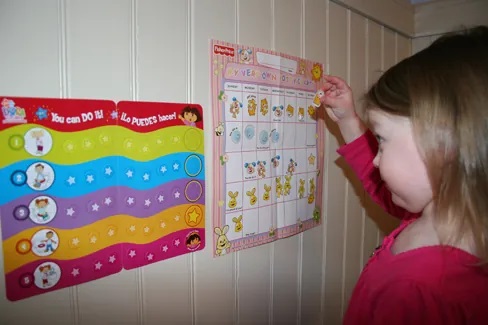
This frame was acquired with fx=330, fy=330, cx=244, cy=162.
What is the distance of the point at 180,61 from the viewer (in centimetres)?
68

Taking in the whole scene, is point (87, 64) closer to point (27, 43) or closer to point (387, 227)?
point (27, 43)

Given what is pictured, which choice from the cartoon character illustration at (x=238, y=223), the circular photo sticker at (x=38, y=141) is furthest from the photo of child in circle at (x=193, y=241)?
the circular photo sticker at (x=38, y=141)

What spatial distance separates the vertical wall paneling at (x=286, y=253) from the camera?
884 mm

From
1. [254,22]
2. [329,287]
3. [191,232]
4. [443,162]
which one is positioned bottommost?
[329,287]

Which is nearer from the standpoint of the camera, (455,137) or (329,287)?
(455,137)

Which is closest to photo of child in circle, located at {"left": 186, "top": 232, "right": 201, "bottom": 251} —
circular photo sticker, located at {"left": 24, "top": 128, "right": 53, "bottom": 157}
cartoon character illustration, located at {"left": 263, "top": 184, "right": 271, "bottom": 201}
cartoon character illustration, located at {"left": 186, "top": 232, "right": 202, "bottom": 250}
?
cartoon character illustration, located at {"left": 186, "top": 232, "right": 202, "bottom": 250}

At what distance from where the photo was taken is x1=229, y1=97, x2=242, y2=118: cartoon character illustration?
0.76 metres

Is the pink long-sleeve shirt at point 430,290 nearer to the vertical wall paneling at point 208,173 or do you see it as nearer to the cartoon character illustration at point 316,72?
the vertical wall paneling at point 208,173

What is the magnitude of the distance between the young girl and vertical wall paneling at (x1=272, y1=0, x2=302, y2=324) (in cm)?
34

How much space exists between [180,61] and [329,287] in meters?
0.87

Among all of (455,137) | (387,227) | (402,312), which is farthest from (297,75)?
(387,227)

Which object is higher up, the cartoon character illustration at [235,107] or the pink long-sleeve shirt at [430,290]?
the cartoon character illustration at [235,107]

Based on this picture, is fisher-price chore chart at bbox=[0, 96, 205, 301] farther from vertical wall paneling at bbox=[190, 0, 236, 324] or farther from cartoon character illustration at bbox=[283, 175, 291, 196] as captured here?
cartoon character illustration at bbox=[283, 175, 291, 196]

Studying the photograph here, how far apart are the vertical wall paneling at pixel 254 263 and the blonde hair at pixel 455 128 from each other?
1.32 feet
